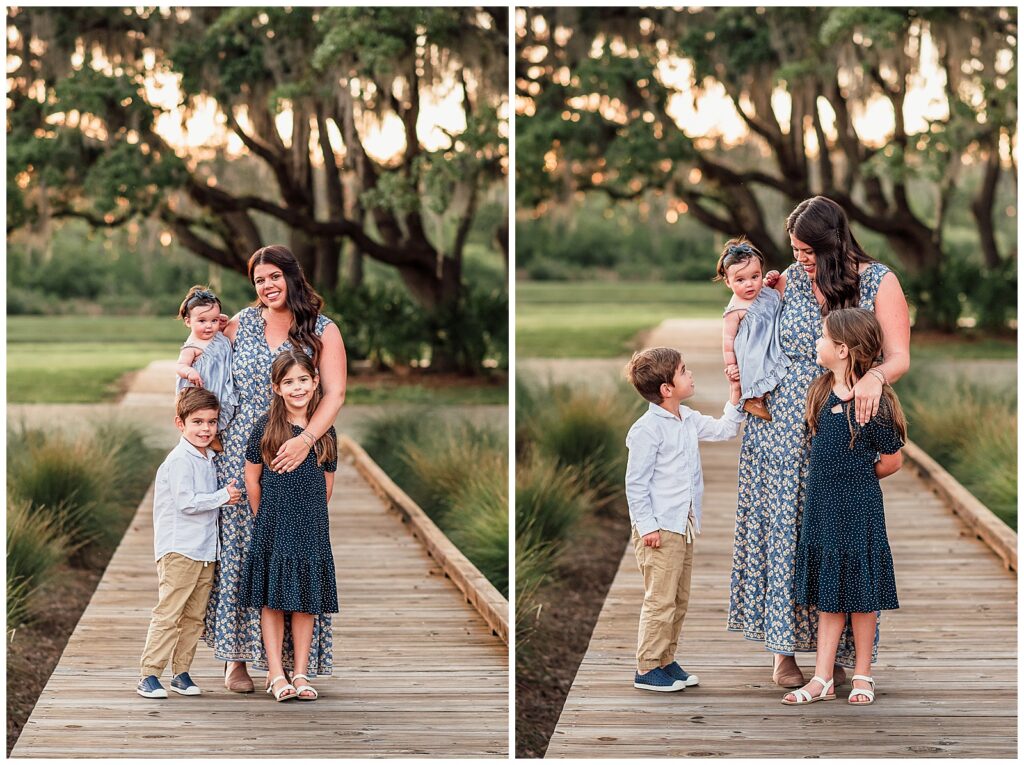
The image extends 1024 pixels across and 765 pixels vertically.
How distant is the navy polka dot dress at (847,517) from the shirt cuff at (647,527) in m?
0.41

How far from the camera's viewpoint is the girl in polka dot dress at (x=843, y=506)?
3.41 meters

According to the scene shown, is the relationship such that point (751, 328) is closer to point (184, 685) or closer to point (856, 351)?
point (856, 351)

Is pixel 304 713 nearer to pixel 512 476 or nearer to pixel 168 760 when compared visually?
pixel 168 760

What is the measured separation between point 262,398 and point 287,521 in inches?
13.4

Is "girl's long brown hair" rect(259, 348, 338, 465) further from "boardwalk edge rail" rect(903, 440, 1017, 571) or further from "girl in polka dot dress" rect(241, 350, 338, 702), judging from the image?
"boardwalk edge rail" rect(903, 440, 1017, 571)

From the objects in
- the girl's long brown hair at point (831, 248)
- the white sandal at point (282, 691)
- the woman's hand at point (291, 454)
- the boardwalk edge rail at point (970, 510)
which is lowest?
the boardwalk edge rail at point (970, 510)

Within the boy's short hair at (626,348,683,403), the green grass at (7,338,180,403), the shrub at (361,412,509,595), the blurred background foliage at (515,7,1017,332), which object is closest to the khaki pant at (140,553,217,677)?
the boy's short hair at (626,348,683,403)

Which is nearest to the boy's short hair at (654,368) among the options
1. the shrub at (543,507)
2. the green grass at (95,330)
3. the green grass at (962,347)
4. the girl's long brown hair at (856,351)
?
the girl's long brown hair at (856,351)

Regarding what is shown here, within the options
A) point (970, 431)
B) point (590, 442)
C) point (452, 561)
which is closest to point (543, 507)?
point (452, 561)

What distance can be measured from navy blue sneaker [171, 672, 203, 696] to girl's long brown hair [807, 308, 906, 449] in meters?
1.89

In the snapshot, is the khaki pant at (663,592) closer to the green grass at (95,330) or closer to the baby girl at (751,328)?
the baby girl at (751,328)

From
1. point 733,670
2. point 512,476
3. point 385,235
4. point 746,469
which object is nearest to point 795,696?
point 733,670

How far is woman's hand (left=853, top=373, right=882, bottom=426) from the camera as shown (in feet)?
11.0

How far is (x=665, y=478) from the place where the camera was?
141 inches
